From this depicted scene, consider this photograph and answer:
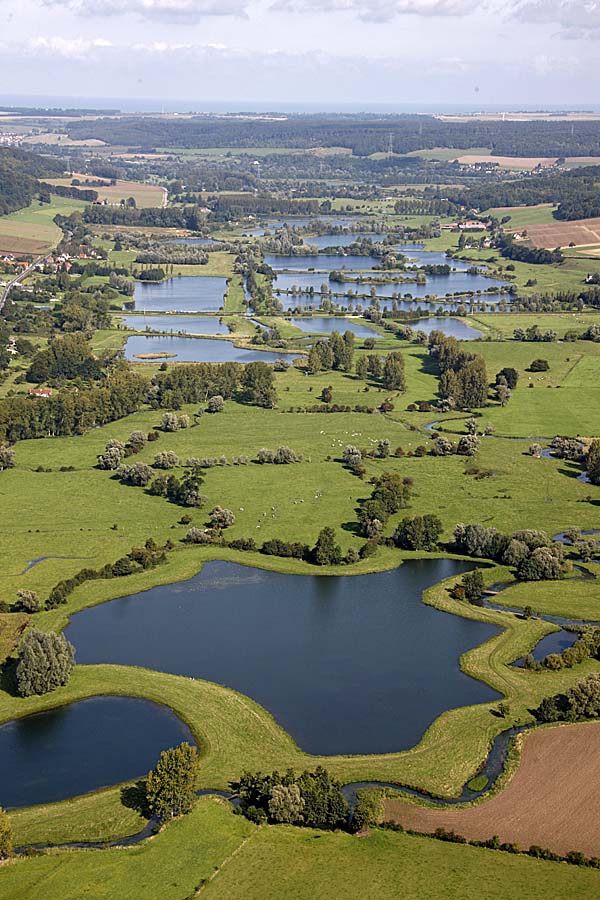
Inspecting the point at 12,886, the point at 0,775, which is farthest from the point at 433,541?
the point at 12,886

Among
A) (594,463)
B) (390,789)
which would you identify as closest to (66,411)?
(594,463)

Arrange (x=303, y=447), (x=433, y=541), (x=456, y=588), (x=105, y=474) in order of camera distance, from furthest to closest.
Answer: (x=303, y=447)
(x=105, y=474)
(x=433, y=541)
(x=456, y=588)

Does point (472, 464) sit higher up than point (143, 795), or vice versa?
point (472, 464)

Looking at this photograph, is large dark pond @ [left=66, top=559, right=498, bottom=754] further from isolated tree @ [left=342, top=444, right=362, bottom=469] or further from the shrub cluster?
isolated tree @ [left=342, top=444, right=362, bottom=469]

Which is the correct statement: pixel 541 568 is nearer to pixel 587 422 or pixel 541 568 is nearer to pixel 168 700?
pixel 168 700

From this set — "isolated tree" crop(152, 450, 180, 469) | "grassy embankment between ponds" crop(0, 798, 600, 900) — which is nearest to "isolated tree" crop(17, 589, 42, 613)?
"grassy embankment between ponds" crop(0, 798, 600, 900)
